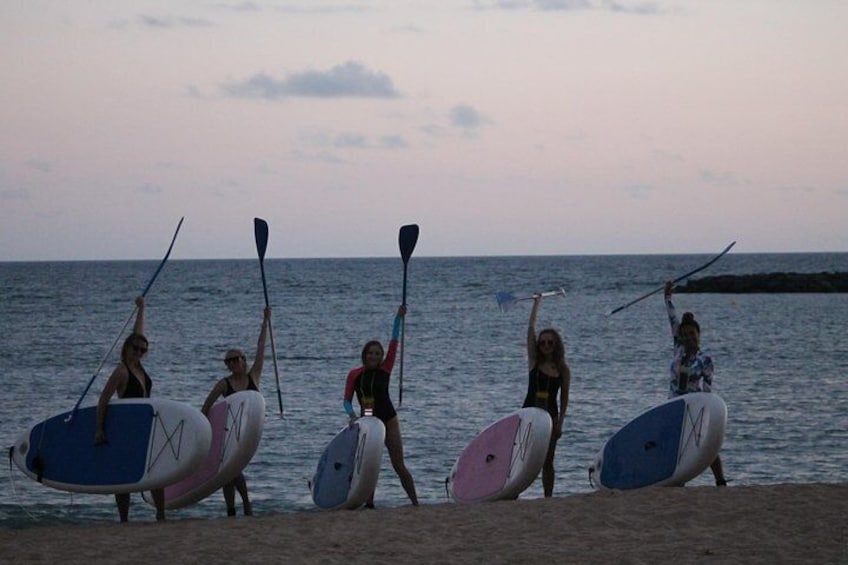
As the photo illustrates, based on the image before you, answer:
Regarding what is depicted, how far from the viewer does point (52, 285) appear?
286ft

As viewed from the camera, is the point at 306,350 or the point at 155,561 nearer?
the point at 155,561

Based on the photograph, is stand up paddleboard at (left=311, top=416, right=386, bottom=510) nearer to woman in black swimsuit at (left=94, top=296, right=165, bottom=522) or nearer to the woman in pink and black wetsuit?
the woman in pink and black wetsuit

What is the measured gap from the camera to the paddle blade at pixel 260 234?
10.9m

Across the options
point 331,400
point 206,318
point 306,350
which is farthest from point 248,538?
point 206,318

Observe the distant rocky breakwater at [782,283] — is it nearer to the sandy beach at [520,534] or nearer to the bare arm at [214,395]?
the sandy beach at [520,534]

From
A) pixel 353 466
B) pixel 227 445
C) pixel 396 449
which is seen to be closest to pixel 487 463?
pixel 396 449

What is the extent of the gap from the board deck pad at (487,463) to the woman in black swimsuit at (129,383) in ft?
7.26

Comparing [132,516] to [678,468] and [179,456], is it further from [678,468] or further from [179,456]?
[678,468]

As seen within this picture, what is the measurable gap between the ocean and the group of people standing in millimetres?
639

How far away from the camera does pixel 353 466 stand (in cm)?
941

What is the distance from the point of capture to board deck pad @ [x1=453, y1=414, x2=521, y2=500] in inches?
377

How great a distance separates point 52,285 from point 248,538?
82.5m

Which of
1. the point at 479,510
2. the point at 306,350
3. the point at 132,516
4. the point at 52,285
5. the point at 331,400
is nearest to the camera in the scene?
the point at 479,510

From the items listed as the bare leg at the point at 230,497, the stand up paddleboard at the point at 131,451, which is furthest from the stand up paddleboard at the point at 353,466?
the stand up paddleboard at the point at 131,451
